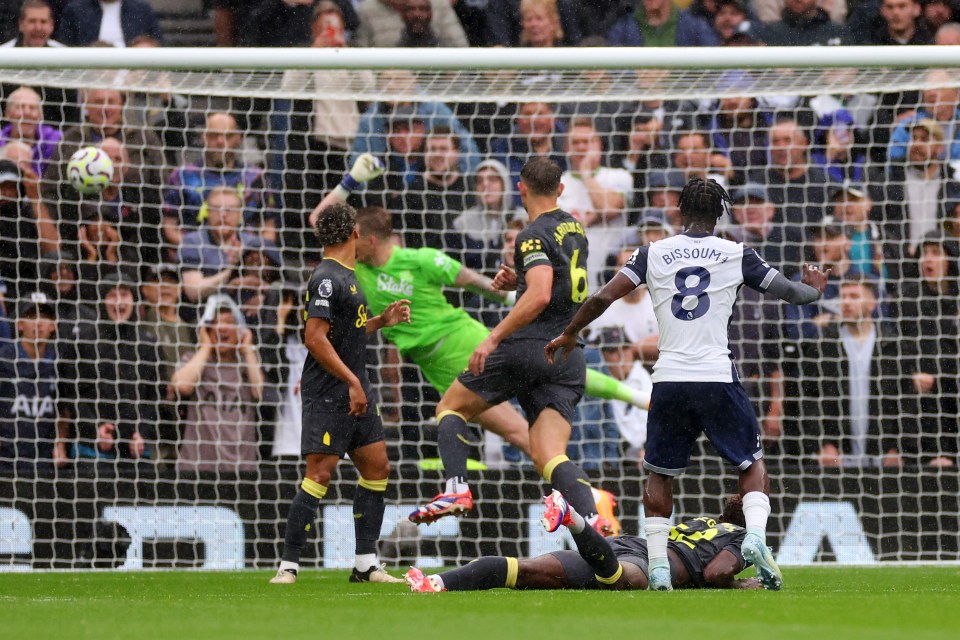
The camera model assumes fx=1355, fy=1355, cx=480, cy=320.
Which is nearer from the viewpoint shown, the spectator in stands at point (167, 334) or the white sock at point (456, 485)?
the white sock at point (456, 485)

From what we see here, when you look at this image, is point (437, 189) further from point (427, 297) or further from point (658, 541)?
point (658, 541)

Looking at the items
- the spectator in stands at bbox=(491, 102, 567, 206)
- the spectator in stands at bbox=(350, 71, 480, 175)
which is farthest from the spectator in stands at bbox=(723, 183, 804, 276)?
the spectator in stands at bbox=(350, 71, 480, 175)

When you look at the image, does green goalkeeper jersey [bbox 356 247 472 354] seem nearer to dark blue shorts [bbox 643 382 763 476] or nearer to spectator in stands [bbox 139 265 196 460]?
spectator in stands [bbox 139 265 196 460]

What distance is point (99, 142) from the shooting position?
10.4 m

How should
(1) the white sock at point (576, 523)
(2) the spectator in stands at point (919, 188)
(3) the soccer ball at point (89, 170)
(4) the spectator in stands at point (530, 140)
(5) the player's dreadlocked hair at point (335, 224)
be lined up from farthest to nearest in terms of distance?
(4) the spectator in stands at point (530, 140)
(2) the spectator in stands at point (919, 188)
(3) the soccer ball at point (89, 170)
(5) the player's dreadlocked hair at point (335, 224)
(1) the white sock at point (576, 523)

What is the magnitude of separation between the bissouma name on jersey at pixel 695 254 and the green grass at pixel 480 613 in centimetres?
151

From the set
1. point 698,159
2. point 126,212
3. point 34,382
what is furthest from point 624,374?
point 34,382

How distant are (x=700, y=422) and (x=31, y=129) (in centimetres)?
648

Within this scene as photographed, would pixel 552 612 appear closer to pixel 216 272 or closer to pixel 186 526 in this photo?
pixel 186 526

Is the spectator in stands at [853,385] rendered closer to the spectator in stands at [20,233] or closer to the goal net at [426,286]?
the goal net at [426,286]

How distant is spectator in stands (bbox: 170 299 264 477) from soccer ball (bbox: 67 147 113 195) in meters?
1.27

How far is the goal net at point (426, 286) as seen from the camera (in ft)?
30.8

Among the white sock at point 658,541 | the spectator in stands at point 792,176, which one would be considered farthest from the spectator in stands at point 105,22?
the white sock at point 658,541

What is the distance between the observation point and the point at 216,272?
10.2 m
